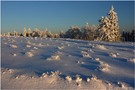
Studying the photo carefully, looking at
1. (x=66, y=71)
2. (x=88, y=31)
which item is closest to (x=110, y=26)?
(x=88, y=31)

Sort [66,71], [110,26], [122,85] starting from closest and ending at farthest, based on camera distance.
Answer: [122,85] → [66,71] → [110,26]

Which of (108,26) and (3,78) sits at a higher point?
(108,26)

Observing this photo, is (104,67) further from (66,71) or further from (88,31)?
(88,31)

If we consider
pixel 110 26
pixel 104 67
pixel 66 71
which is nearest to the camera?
pixel 66 71

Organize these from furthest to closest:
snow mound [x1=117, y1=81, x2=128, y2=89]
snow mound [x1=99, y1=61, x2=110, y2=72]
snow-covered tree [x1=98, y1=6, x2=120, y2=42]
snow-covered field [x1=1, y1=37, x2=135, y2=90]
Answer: snow-covered tree [x1=98, y1=6, x2=120, y2=42], snow mound [x1=99, y1=61, x2=110, y2=72], snow-covered field [x1=1, y1=37, x2=135, y2=90], snow mound [x1=117, y1=81, x2=128, y2=89]

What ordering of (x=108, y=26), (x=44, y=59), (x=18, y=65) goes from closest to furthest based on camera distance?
(x=18, y=65), (x=44, y=59), (x=108, y=26)

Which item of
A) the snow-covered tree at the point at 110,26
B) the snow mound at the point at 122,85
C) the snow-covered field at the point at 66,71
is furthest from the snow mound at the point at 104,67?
the snow-covered tree at the point at 110,26

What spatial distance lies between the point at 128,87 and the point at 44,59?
14.2ft

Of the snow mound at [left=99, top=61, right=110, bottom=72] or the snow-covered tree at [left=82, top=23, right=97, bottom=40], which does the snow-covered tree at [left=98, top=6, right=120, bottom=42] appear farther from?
the snow mound at [left=99, top=61, right=110, bottom=72]

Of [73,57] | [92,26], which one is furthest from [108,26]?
[73,57]

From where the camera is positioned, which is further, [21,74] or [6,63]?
[6,63]

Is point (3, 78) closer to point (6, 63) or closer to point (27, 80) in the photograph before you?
point (27, 80)

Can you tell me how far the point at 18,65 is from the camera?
1027 cm

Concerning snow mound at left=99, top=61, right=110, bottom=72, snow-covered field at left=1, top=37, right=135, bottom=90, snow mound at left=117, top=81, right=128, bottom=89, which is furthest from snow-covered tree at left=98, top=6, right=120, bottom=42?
snow mound at left=117, top=81, right=128, bottom=89
